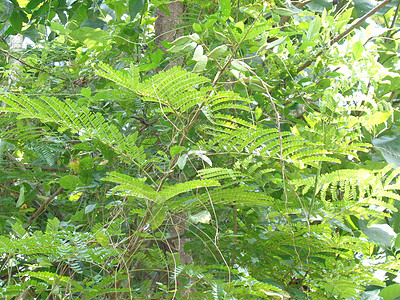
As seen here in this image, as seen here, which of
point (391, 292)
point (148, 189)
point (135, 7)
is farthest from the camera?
point (135, 7)

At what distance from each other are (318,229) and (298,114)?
2.12ft

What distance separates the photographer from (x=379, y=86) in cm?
101

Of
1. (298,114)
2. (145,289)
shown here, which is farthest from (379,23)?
(145,289)

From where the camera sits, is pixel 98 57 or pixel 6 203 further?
pixel 98 57

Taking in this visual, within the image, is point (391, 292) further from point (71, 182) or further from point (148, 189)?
point (71, 182)

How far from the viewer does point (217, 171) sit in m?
0.67

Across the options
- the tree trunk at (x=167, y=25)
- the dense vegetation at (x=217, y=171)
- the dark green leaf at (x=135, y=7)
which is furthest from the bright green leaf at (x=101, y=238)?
the tree trunk at (x=167, y=25)

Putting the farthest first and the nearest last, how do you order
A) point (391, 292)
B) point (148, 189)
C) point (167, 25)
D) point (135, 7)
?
point (167, 25) → point (135, 7) → point (391, 292) → point (148, 189)

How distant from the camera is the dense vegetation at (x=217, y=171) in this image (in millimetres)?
652

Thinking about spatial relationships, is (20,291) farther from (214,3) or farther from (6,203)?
(214,3)

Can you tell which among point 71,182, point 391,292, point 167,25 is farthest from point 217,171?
point 167,25

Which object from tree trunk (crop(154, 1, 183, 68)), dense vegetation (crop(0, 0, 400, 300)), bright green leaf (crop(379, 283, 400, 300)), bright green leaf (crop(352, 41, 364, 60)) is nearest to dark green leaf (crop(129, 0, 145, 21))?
dense vegetation (crop(0, 0, 400, 300))

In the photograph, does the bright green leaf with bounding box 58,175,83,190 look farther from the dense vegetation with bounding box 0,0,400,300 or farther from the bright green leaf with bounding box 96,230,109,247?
the bright green leaf with bounding box 96,230,109,247

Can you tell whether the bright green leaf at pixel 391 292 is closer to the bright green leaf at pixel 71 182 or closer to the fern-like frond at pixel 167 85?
the fern-like frond at pixel 167 85
